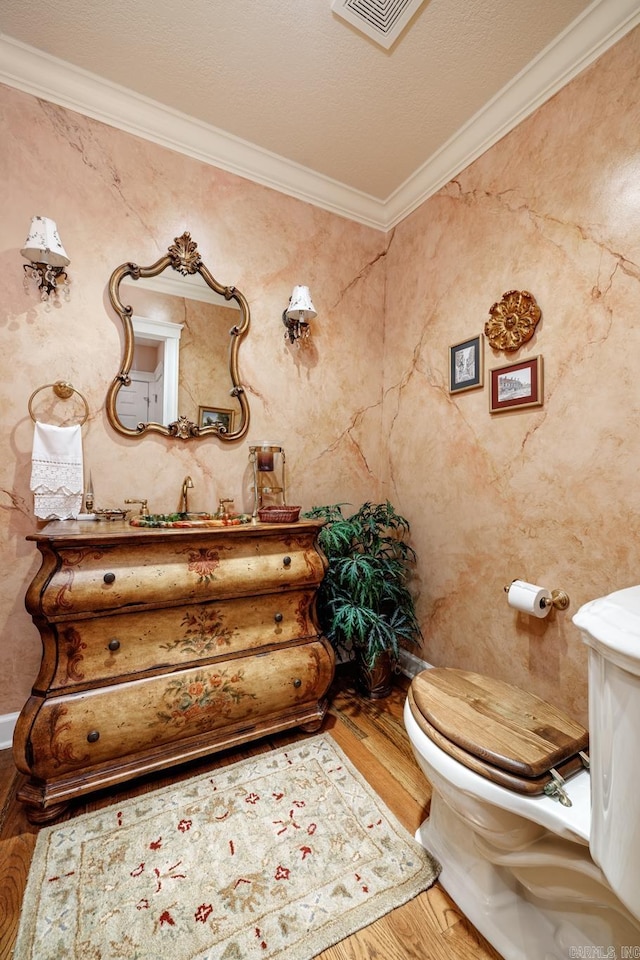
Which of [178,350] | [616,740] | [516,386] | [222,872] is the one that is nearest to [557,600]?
[516,386]

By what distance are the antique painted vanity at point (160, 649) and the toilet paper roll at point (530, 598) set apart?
32.3 inches

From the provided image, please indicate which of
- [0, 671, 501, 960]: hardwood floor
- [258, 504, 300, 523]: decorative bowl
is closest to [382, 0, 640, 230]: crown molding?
[258, 504, 300, 523]: decorative bowl

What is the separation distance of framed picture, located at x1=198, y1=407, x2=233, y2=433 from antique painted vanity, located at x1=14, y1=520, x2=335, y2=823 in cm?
64

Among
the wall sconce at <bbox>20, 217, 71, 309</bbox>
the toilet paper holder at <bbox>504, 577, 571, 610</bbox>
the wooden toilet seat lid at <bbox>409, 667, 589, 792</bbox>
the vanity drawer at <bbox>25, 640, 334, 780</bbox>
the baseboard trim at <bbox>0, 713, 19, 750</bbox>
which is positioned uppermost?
the wall sconce at <bbox>20, 217, 71, 309</bbox>

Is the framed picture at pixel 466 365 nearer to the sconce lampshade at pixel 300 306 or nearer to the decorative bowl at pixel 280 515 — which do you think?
the sconce lampshade at pixel 300 306

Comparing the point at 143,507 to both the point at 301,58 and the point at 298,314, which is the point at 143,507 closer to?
the point at 298,314

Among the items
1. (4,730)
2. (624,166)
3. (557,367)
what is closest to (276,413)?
(557,367)

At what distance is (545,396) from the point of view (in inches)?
63.4

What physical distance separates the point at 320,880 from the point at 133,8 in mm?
2991

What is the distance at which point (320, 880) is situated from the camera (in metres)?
1.10

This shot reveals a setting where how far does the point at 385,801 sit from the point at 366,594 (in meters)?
0.78

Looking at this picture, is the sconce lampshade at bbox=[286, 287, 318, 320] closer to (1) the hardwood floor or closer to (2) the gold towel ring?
(2) the gold towel ring

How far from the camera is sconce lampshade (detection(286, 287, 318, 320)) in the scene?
209cm

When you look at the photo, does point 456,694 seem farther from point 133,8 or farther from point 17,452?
point 133,8
